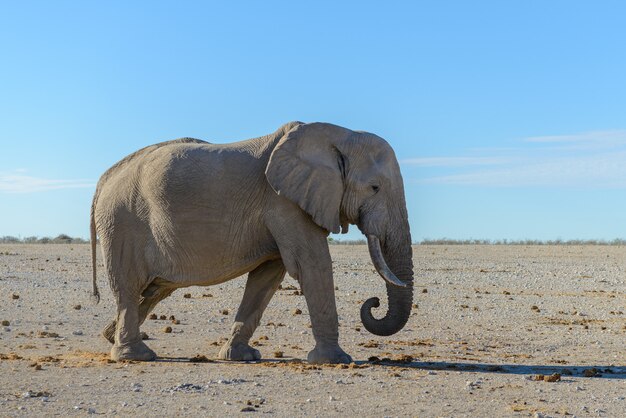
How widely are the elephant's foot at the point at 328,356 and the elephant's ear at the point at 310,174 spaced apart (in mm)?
1446

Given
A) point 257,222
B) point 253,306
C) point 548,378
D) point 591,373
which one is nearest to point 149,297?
point 253,306

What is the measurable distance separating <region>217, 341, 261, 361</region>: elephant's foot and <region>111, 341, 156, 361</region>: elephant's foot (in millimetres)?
966

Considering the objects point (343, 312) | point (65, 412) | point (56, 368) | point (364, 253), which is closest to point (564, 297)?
point (343, 312)

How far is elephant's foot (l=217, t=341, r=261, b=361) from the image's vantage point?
1420 centimetres

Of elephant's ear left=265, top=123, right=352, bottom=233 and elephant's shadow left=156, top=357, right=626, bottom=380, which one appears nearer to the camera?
elephant's shadow left=156, top=357, right=626, bottom=380

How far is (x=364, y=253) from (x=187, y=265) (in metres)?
29.8

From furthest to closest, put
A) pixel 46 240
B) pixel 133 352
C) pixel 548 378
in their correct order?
pixel 46 240
pixel 133 352
pixel 548 378

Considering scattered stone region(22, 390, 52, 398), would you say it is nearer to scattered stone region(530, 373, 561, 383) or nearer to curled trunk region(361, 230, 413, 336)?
curled trunk region(361, 230, 413, 336)

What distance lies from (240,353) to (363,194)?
104 inches

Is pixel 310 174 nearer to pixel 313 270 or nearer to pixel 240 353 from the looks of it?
pixel 313 270

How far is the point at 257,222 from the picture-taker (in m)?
13.7

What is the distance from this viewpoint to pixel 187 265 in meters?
13.9

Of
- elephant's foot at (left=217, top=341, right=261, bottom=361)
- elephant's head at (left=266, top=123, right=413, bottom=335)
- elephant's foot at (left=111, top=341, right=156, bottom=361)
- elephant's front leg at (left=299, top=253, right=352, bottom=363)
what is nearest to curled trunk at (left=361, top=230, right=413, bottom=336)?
elephant's head at (left=266, top=123, right=413, bottom=335)

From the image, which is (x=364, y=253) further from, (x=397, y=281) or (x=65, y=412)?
(x=65, y=412)
